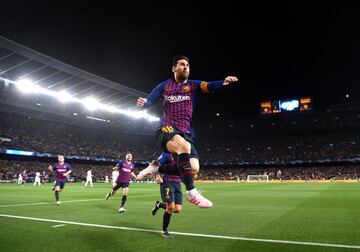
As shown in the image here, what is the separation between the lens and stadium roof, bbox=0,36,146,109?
38281 millimetres

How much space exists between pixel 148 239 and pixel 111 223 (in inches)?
113

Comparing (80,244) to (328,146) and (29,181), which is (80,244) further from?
(328,146)

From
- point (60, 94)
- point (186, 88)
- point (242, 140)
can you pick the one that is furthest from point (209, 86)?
point (242, 140)

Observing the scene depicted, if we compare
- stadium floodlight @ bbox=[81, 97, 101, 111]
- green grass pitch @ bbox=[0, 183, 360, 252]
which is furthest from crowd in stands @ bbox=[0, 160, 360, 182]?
green grass pitch @ bbox=[0, 183, 360, 252]

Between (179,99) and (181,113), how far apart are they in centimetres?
26

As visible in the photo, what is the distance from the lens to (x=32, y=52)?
38.0 metres

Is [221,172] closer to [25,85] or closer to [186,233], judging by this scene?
[25,85]

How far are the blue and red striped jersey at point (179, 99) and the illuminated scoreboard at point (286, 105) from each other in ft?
215

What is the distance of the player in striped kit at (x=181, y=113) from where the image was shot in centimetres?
531

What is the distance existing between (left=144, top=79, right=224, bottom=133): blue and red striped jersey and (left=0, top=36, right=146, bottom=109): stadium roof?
34.1 metres

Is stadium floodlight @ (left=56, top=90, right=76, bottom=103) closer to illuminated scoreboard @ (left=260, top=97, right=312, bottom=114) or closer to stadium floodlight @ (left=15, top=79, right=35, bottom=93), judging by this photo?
stadium floodlight @ (left=15, top=79, right=35, bottom=93)

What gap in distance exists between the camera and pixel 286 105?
68.9 m

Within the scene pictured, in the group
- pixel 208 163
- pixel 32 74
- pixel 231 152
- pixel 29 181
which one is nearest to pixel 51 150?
pixel 29 181

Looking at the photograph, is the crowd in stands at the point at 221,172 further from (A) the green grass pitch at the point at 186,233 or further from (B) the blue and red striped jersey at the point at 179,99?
(B) the blue and red striped jersey at the point at 179,99
